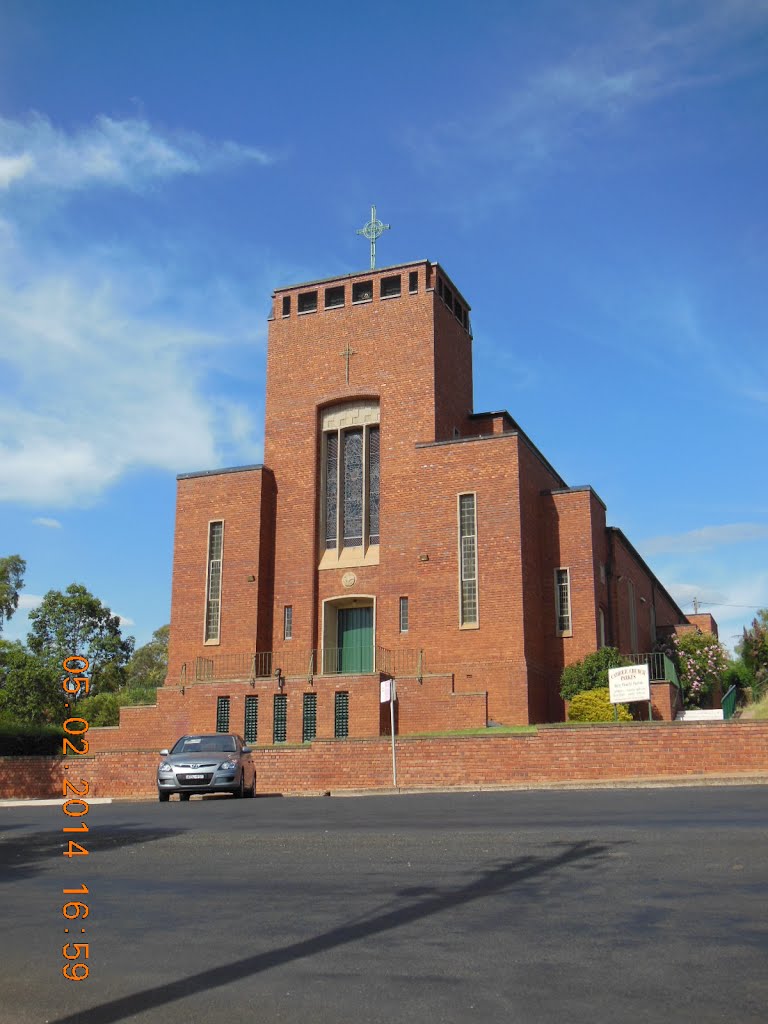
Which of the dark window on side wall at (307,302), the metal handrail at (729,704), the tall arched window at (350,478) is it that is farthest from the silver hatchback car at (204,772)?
the metal handrail at (729,704)

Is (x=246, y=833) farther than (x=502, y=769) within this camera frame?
No

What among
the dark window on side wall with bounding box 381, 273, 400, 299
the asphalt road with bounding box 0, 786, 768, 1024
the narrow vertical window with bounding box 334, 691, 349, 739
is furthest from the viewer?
the dark window on side wall with bounding box 381, 273, 400, 299

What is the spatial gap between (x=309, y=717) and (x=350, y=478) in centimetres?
896

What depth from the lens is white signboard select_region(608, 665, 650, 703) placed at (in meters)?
23.6

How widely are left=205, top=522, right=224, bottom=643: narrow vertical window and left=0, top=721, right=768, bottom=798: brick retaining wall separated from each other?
7.33 metres

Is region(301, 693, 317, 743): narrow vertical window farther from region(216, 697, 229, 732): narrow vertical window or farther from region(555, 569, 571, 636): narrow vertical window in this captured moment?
region(555, 569, 571, 636): narrow vertical window

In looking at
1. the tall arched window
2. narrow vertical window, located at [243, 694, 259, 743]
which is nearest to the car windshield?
narrow vertical window, located at [243, 694, 259, 743]

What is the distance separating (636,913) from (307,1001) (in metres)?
2.55

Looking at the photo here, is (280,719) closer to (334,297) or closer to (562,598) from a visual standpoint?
(562,598)

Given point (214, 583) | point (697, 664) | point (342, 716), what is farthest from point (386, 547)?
point (697, 664)

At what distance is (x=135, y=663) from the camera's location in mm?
75000

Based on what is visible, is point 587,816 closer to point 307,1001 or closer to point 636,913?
point 636,913

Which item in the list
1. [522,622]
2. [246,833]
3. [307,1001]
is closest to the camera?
[307,1001]

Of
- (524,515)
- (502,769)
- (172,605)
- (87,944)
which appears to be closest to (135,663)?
(172,605)
